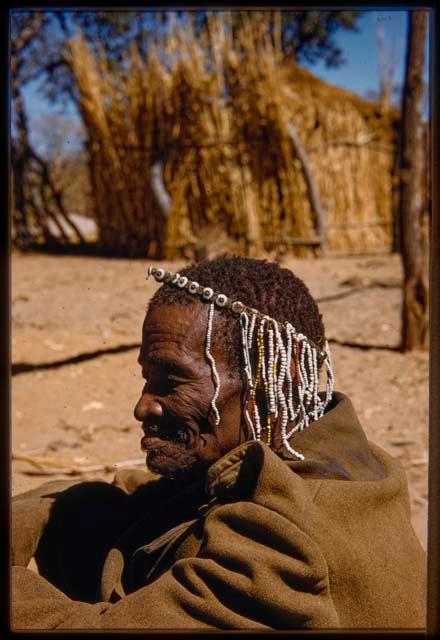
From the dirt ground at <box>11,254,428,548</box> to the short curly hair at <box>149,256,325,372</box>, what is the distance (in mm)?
1652

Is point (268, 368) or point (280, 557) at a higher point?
point (268, 368)

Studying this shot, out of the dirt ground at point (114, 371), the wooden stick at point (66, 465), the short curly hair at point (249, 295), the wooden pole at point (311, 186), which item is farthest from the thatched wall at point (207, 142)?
the short curly hair at point (249, 295)

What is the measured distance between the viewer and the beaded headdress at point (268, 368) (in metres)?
1.61

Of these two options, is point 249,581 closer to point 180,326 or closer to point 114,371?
point 180,326

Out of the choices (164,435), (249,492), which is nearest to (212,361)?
(164,435)

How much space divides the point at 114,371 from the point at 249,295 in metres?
3.66

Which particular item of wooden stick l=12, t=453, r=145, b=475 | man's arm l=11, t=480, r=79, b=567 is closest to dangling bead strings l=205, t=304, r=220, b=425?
man's arm l=11, t=480, r=79, b=567

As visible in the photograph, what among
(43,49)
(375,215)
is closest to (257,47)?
(375,215)

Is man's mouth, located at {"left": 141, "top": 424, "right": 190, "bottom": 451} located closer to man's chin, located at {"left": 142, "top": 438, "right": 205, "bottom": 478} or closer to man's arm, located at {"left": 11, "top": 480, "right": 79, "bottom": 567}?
man's chin, located at {"left": 142, "top": 438, "right": 205, "bottom": 478}

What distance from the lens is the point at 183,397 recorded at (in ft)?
5.35

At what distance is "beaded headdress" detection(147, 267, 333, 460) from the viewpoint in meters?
1.61

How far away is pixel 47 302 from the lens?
7.52 m

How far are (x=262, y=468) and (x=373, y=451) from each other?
1.72ft

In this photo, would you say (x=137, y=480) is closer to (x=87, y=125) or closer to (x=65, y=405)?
(x=65, y=405)
